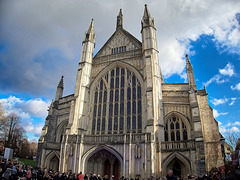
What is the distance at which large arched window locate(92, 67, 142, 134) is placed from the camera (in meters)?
20.7

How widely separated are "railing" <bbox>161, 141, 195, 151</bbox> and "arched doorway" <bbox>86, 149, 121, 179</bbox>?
5.06 metres

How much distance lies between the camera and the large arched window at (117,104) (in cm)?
2067

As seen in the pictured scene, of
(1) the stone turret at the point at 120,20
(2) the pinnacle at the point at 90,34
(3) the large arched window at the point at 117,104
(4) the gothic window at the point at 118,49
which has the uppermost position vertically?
(1) the stone turret at the point at 120,20

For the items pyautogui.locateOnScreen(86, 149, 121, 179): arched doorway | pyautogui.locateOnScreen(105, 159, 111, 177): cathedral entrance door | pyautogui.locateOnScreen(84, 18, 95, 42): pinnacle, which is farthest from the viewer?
pyautogui.locateOnScreen(84, 18, 95, 42): pinnacle

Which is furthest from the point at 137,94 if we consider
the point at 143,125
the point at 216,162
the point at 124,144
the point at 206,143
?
the point at 216,162

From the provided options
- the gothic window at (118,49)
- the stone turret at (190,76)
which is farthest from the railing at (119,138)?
the gothic window at (118,49)

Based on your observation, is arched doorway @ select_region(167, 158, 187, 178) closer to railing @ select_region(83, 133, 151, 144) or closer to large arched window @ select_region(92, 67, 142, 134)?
railing @ select_region(83, 133, 151, 144)

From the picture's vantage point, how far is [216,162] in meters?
17.1

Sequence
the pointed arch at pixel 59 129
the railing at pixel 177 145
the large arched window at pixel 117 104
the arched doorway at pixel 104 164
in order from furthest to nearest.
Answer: the pointed arch at pixel 59 129, the large arched window at pixel 117 104, the arched doorway at pixel 104 164, the railing at pixel 177 145

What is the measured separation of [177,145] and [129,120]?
5.84m

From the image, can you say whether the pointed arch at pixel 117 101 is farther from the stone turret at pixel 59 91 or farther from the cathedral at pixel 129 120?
the stone turret at pixel 59 91

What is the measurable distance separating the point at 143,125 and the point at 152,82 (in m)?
4.66

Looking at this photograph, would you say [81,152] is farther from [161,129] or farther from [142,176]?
[161,129]

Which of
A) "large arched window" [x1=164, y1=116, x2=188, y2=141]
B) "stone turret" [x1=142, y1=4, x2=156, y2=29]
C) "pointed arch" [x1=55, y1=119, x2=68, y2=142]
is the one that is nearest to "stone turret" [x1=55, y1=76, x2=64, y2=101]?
"pointed arch" [x1=55, y1=119, x2=68, y2=142]
